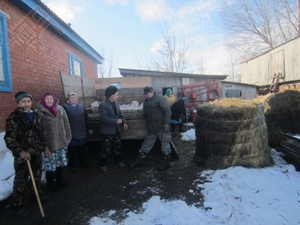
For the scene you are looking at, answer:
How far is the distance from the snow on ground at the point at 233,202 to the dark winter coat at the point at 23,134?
95cm

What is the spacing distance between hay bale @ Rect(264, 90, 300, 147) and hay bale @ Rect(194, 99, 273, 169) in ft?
4.24

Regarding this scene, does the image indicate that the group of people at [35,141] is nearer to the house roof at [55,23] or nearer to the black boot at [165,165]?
the black boot at [165,165]

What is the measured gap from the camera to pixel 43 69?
5.80 meters

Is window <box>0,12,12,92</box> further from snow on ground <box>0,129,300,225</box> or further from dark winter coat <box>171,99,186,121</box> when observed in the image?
dark winter coat <box>171,99,186,121</box>

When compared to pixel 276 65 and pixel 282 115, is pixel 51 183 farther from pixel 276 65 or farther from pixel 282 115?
pixel 276 65

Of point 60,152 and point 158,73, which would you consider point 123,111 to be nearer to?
point 60,152

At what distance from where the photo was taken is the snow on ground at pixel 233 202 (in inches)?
82.4

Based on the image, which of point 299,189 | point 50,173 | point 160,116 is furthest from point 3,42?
point 299,189

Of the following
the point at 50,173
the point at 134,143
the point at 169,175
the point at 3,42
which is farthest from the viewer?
the point at 134,143

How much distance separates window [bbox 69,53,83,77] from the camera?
312 inches

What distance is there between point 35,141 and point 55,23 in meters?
5.20

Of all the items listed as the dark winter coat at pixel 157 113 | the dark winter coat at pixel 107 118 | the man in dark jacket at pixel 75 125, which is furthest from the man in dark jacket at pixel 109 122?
the dark winter coat at pixel 157 113

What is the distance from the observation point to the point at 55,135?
2.89 meters

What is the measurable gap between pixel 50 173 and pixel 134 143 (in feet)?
9.91
